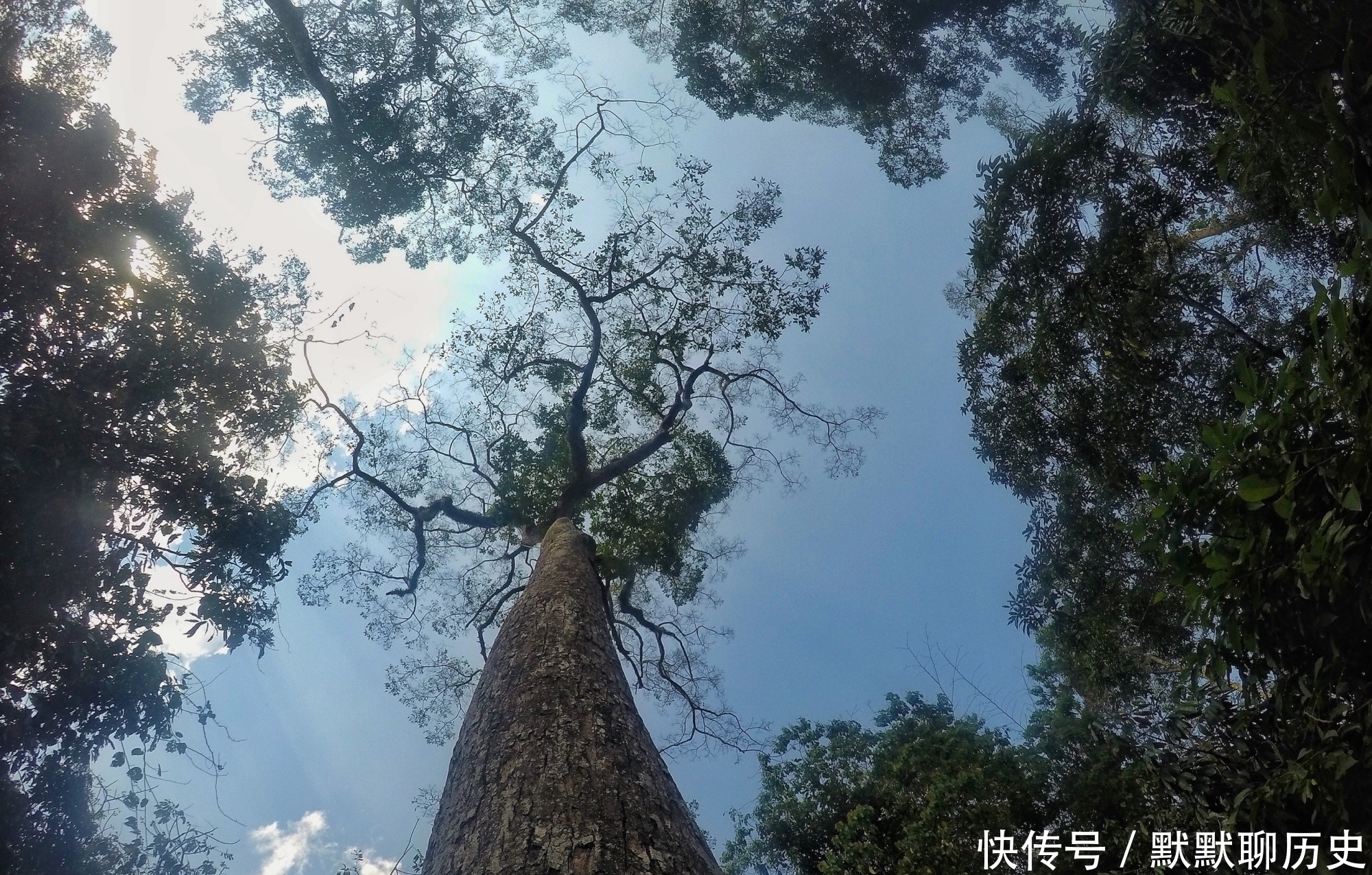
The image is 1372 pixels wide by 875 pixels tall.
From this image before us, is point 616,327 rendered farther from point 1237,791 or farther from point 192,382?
point 1237,791

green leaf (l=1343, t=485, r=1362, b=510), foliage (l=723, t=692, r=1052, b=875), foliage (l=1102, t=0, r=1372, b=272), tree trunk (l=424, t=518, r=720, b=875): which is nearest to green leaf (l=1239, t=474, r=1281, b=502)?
green leaf (l=1343, t=485, r=1362, b=510)

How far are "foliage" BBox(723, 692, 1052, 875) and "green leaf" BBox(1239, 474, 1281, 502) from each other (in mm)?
5549

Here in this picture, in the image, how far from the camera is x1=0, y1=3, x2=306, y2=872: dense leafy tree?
536cm

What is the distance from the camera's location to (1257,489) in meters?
2.18

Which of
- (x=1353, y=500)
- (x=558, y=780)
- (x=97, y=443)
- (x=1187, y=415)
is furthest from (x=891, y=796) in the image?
(x=97, y=443)

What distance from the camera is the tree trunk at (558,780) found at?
2207 mm

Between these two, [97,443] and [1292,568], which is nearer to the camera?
[1292,568]

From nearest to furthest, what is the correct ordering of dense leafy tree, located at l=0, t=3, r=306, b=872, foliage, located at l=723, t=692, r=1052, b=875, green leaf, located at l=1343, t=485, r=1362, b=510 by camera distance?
green leaf, located at l=1343, t=485, r=1362, b=510 < dense leafy tree, located at l=0, t=3, r=306, b=872 < foliage, located at l=723, t=692, r=1052, b=875

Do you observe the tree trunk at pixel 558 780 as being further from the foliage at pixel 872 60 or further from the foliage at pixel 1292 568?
the foliage at pixel 872 60

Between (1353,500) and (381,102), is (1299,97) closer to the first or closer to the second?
(1353,500)

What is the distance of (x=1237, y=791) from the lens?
8.88ft

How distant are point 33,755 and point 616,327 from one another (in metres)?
7.72

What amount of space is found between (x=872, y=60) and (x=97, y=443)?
9.32 metres

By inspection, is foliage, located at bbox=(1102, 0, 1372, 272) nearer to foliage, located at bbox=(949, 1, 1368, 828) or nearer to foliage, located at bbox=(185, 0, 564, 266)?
foliage, located at bbox=(949, 1, 1368, 828)
